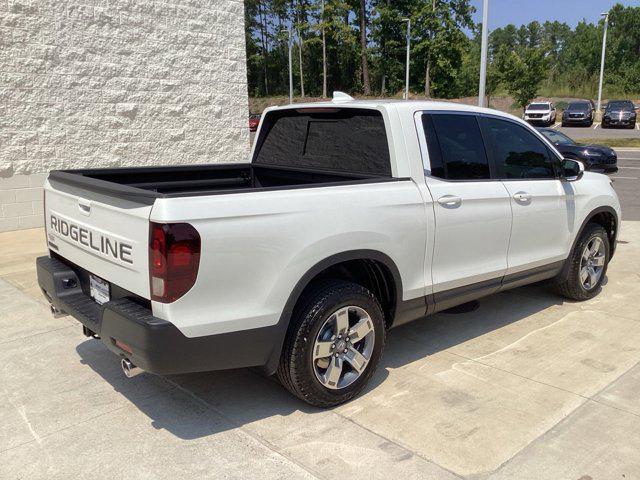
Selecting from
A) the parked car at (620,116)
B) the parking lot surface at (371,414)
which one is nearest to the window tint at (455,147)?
the parking lot surface at (371,414)

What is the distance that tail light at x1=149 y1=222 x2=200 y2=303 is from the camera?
278 centimetres

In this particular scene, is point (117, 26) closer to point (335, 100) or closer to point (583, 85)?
point (335, 100)

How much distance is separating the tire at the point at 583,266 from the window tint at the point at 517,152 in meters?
0.82

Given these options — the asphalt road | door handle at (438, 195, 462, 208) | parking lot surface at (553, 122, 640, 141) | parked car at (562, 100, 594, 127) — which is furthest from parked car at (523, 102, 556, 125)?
→ door handle at (438, 195, 462, 208)

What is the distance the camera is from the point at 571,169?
5027 mm

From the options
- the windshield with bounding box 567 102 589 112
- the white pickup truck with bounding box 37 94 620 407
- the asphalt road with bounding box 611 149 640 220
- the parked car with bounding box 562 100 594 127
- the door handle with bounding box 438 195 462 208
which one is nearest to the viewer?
the white pickup truck with bounding box 37 94 620 407

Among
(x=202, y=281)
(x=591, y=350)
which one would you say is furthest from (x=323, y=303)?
(x=591, y=350)

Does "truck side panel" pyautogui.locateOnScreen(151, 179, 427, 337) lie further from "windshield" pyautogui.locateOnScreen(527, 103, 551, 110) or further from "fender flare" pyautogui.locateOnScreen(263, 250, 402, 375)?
"windshield" pyautogui.locateOnScreen(527, 103, 551, 110)

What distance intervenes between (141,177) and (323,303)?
205 centimetres

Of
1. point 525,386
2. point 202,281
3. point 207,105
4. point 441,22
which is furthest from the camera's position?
point 441,22

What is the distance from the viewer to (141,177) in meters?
4.58

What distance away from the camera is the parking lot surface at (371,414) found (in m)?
2.99

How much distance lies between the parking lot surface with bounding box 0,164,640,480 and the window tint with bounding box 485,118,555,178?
1.30 metres

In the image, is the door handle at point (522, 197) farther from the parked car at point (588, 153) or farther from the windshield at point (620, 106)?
the windshield at point (620, 106)
